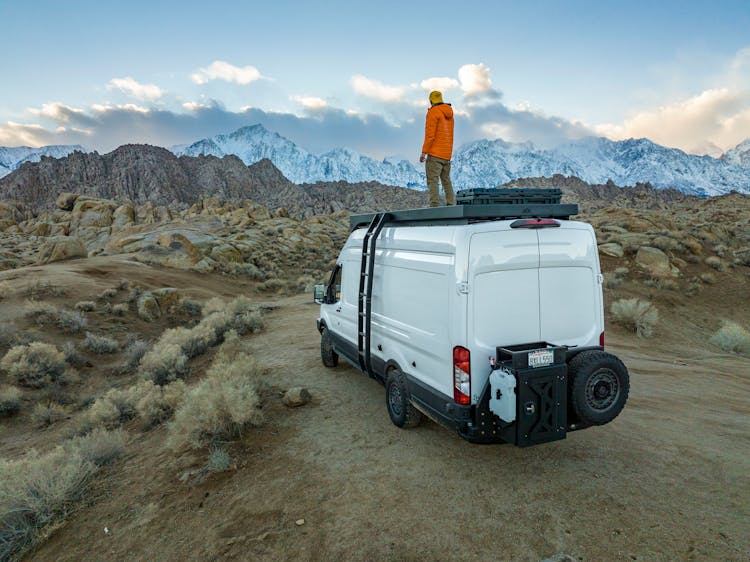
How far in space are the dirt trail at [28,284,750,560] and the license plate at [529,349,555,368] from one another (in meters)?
1.37

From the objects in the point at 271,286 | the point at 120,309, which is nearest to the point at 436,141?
the point at 120,309

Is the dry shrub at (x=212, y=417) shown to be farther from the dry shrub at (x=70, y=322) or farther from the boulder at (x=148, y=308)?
the boulder at (x=148, y=308)

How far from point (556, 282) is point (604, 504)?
2.24m

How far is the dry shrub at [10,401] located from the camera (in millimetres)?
7883

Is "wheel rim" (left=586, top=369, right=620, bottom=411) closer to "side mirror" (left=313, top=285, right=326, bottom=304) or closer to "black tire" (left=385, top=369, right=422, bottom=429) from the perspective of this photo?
"black tire" (left=385, top=369, right=422, bottom=429)

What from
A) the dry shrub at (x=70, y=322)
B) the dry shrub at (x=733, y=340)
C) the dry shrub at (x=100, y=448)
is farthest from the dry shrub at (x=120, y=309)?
the dry shrub at (x=733, y=340)

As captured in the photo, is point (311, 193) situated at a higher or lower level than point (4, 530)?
higher

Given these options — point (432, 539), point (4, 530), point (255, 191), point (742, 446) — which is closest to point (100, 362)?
point (4, 530)

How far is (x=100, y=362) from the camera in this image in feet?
34.9

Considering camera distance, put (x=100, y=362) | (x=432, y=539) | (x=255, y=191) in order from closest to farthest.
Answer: (x=432, y=539), (x=100, y=362), (x=255, y=191)

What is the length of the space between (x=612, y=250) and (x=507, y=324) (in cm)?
1817

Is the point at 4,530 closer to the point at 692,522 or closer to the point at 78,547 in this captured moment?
the point at 78,547

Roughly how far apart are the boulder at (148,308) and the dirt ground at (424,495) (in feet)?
28.9

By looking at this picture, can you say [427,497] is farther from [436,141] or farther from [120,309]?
[120,309]
